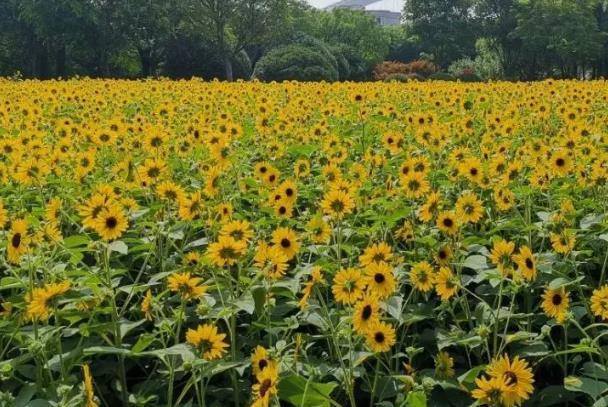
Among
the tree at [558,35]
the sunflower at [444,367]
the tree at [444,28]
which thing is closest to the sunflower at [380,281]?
the sunflower at [444,367]

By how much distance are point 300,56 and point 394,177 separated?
22144mm

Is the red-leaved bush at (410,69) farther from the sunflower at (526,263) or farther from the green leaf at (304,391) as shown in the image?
the green leaf at (304,391)

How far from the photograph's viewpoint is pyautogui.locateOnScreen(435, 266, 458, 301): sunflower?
248 cm

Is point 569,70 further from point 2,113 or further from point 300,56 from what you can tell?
point 2,113

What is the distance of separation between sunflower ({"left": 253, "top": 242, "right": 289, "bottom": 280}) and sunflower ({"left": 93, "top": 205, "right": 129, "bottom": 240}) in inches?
18.5

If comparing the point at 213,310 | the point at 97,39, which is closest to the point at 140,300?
the point at 213,310

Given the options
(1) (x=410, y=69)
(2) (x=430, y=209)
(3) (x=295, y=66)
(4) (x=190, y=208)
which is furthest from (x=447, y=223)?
(1) (x=410, y=69)

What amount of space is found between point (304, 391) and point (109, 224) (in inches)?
37.4

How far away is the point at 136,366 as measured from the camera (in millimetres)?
2697

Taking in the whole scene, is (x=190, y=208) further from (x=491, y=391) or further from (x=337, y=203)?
(x=491, y=391)

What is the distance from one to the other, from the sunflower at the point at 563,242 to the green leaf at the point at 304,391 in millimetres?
1158

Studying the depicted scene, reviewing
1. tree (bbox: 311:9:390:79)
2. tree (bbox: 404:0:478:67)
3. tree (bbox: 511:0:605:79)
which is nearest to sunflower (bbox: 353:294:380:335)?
tree (bbox: 511:0:605:79)

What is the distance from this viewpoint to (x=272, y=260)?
2373 millimetres

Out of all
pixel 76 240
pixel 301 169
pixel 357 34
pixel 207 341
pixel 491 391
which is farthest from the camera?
pixel 357 34
